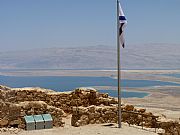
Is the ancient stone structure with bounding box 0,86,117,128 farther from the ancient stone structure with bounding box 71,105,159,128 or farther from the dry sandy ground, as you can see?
the dry sandy ground

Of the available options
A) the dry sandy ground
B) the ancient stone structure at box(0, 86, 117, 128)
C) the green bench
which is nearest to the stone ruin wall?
the ancient stone structure at box(0, 86, 117, 128)

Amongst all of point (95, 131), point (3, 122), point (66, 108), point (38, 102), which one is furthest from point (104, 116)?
point (3, 122)

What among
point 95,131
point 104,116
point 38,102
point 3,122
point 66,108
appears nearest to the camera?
point 95,131

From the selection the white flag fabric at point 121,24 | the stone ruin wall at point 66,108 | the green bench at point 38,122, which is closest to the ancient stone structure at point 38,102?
the stone ruin wall at point 66,108

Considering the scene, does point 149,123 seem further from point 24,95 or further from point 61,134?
point 24,95

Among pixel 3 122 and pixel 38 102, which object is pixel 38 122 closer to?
pixel 38 102

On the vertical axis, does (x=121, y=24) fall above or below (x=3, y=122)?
above

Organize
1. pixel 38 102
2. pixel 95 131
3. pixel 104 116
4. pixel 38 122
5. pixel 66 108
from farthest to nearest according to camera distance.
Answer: pixel 66 108, pixel 104 116, pixel 38 102, pixel 38 122, pixel 95 131

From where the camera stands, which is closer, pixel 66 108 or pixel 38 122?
pixel 38 122

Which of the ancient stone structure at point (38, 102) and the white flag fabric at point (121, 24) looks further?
the ancient stone structure at point (38, 102)

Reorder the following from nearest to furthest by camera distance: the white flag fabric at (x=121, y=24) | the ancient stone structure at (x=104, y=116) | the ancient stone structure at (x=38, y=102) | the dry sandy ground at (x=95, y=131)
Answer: the dry sandy ground at (x=95, y=131), the white flag fabric at (x=121, y=24), the ancient stone structure at (x=38, y=102), the ancient stone structure at (x=104, y=116)

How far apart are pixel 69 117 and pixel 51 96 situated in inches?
59.4

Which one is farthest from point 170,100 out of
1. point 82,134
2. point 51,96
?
point 82,134

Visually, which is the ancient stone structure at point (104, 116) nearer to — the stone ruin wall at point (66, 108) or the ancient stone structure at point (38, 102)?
the stone ruin wall at point (66, 108)
